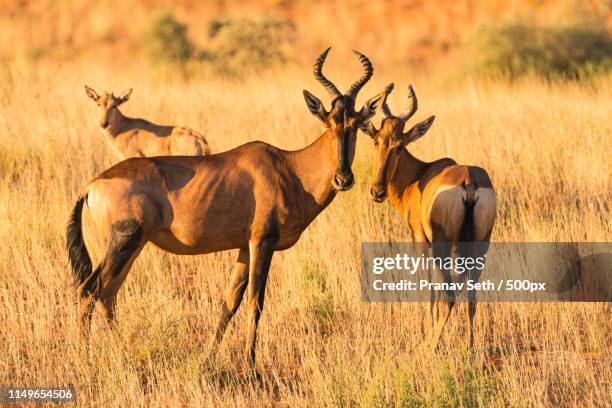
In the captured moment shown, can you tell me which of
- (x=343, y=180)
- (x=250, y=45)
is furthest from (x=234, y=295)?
(x=250, y=45)

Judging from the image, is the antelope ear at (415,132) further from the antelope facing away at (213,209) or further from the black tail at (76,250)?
the black tail at (76,250)

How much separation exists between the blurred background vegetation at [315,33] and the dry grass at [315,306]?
26.0ft

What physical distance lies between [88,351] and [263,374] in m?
1.32

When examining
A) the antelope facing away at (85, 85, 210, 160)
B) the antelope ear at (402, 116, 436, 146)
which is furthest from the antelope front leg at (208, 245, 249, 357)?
the antelope facing away at (85, 85, 210, 160)

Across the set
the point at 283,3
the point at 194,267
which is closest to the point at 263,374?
the point at 194,267

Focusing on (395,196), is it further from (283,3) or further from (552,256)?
(283,3)

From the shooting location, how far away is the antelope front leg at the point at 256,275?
304 inches

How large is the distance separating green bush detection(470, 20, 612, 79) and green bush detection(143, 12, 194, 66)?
9077mm

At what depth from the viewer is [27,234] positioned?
10484 mm

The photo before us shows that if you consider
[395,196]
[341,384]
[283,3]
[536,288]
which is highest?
[283,3]

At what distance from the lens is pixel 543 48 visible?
24.2 m

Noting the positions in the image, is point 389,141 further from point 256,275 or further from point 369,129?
point 256,275

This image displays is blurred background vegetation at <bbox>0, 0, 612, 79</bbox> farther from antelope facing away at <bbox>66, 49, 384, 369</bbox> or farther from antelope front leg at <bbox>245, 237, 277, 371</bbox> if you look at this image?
antelope front leg at <bbox>245, 237, 277, 371</bbox>

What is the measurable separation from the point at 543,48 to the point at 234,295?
17.9 meters
